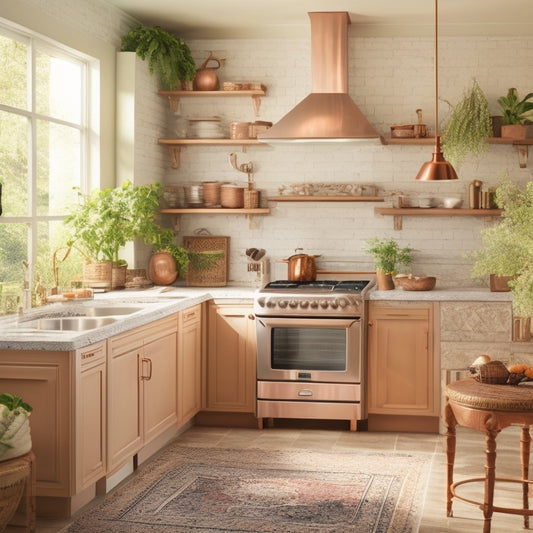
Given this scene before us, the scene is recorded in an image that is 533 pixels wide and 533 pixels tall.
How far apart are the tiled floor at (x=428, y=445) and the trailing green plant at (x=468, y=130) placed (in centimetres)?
205

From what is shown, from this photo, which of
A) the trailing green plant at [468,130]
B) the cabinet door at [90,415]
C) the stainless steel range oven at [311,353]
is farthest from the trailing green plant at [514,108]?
the cabinet door at [90,415]

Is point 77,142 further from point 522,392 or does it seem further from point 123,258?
point 522,392

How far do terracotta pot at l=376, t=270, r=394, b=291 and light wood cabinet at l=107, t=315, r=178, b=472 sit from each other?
5.32ft

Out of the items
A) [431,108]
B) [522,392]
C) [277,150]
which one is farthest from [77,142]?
[522,392]

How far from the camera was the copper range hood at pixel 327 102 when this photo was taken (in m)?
6.32

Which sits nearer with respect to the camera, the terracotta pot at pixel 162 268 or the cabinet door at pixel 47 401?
the cabinet door at pixel 47 401

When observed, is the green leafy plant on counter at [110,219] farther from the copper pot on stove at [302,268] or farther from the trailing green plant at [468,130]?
the trailing green plant at [468,130]

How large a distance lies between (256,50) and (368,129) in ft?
4.48

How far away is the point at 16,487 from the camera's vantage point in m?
3.71

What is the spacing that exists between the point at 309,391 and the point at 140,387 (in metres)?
1.54

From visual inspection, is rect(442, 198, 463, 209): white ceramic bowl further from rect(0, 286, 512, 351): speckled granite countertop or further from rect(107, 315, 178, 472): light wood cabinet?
rect(107, 315, 178, 472): light wood cabinet

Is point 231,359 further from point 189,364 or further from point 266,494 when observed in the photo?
point 266,494

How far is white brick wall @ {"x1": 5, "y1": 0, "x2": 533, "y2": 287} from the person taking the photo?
684cm

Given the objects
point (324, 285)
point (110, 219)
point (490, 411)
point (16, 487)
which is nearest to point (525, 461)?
point (490, 411)
